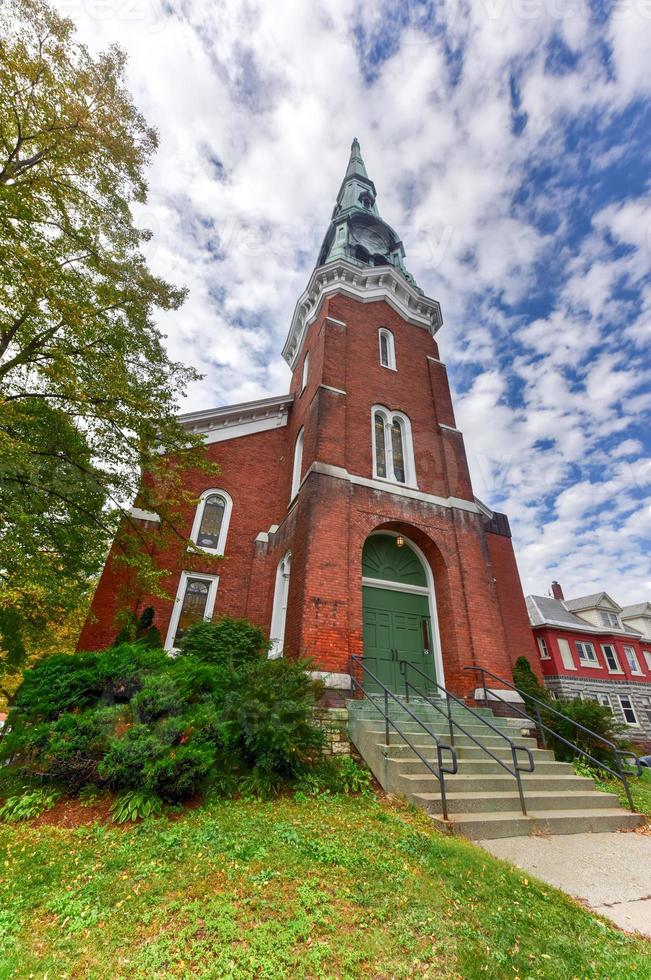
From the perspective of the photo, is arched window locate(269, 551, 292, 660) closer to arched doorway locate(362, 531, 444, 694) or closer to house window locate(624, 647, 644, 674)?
arched doorway locate(362, 531, 444, 694)

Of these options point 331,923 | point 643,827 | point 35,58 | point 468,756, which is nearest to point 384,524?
point 468,756

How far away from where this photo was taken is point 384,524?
Answer: 10867 millimetres

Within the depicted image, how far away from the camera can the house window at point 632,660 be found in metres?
27.4

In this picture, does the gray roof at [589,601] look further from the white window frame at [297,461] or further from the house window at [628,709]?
the white window frame at [297,461]

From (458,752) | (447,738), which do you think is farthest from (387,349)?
(458,752)

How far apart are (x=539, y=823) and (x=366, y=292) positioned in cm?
1497

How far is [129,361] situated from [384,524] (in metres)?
7.26

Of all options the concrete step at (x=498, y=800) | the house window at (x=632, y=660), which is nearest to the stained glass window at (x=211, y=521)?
the concrete step at (x=498, y=800)

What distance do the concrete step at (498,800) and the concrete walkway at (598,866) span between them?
1.68 feet

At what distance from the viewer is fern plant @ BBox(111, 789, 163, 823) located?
456 centimetres

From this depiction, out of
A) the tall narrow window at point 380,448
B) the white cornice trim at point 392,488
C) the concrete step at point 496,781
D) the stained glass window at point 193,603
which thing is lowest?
the concrete step at point 496,781

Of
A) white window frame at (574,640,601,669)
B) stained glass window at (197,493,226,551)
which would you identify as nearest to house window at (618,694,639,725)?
white window frame at (574,640,601,669)

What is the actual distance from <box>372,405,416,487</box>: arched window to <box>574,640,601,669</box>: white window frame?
2241 centimetres

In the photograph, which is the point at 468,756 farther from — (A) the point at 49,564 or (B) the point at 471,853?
(A) the point at 49,564
